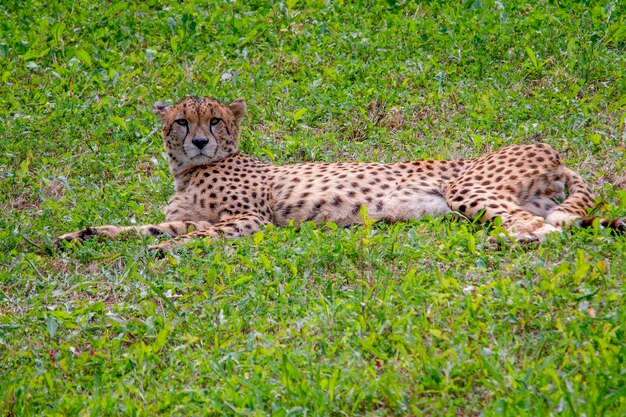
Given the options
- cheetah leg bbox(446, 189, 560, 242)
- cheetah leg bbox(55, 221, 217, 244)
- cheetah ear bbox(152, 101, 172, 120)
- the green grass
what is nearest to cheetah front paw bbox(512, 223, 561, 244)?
cheetah leg bbox(446, 189, 560, 242)

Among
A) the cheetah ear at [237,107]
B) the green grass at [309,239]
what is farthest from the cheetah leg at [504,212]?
the cheetah ear at [237,107]

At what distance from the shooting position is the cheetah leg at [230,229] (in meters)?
6.71

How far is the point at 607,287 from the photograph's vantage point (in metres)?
4.99

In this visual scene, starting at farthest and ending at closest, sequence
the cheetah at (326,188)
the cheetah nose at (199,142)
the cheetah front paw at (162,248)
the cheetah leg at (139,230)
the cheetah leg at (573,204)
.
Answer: the cheetah nose at (199,142)
the cheetah leg at (139,230)
the cheetah at (326,188)
the cheetah front paw at (162,248)
the cheetah leg at (573,204)

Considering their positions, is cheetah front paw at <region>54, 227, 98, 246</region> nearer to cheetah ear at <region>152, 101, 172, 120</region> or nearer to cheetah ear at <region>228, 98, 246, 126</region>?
cheetah ear at <region>152, 101, 172, 120</region>

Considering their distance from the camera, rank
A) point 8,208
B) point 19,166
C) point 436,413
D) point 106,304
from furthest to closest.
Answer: point 19,166, point 8,208, point 106,304, point 436,413

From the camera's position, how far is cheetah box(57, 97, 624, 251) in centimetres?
669

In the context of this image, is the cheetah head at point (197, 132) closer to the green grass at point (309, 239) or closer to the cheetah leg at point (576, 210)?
the green grass at point (309, 239)

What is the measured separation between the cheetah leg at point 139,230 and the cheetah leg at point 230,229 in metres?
0.13

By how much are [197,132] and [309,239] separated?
181 cm

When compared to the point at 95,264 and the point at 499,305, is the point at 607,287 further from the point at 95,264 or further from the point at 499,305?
the point at 95,264

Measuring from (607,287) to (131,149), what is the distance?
484cm

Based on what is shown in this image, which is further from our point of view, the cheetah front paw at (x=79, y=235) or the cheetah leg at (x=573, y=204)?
the cheetah front paw at (x=79, y=235)

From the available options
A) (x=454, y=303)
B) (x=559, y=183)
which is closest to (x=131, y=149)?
(x=559, y=183)
